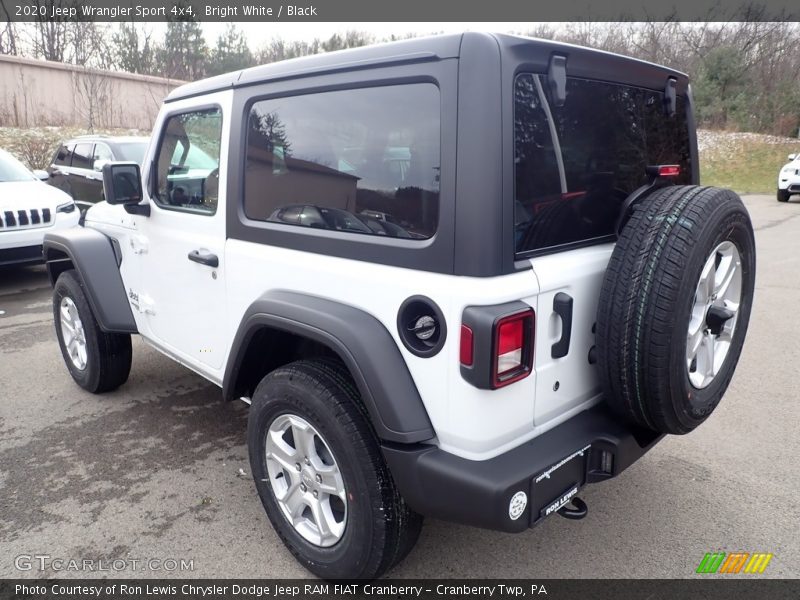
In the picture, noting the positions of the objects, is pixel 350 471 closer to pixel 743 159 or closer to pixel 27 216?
pixel 27 216

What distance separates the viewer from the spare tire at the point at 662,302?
197cm

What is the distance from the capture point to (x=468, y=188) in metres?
1.83

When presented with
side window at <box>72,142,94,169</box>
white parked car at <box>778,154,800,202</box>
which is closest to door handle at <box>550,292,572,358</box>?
side window at <box>72,142,94,169</box>

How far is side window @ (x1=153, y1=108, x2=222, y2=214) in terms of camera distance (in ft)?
9.39

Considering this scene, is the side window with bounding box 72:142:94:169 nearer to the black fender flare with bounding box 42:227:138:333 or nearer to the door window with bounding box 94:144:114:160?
the door window with bounding box 94:144:114:160

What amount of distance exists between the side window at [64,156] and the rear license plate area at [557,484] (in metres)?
11.2

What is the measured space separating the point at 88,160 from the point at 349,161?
9.58 metres

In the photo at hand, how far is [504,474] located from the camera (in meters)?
1.89

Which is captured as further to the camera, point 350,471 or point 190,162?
point 190,162

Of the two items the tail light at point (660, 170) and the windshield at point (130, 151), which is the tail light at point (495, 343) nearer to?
the tail light at point (660, 170)

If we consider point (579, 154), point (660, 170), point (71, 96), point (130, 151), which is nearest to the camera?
point (579, 154)

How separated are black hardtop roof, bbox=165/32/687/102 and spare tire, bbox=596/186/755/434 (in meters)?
0.58

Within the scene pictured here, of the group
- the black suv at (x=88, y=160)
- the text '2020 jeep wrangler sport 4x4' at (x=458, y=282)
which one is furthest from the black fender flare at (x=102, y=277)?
the black suv at (x=88, y=160)

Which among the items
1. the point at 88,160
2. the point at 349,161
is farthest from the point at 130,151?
the point at 349,161
